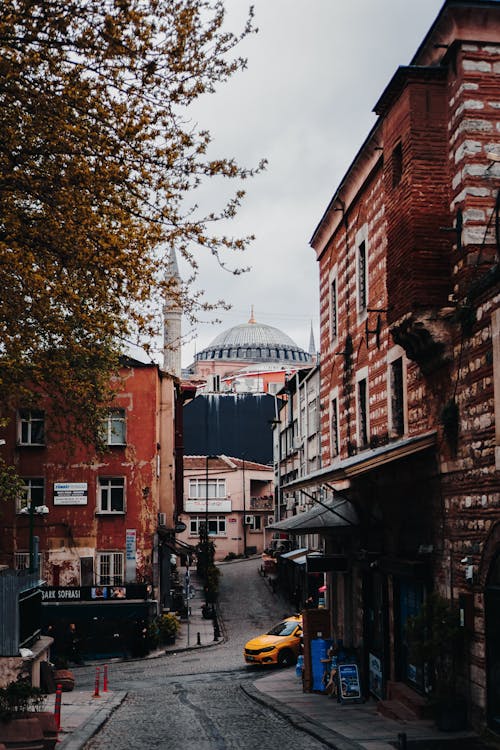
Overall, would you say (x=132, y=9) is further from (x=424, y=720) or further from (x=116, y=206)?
(x=424, y=720)

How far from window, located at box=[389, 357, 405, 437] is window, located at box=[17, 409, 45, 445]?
1923 cm

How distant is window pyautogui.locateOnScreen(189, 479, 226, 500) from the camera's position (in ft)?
219

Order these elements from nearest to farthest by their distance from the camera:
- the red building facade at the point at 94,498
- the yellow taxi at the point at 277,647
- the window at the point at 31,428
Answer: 1. the yellow taxi at the point at 277,647
2. the red building facade at the point at 94,498
3. the window at the point at 31,428

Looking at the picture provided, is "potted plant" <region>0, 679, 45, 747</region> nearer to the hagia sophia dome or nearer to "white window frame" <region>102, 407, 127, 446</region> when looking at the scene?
"white window frame" <region>102, 407, 127, 446</region>

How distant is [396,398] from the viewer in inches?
747

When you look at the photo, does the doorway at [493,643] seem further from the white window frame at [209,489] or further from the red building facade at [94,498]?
the white window frame at [209,489]

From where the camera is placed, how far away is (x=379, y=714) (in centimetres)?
1730

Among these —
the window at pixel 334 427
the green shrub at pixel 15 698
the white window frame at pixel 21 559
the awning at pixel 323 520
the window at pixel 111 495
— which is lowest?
the green shrub at pixel 15 698

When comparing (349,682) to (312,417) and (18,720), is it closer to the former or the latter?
Result: (18,720)

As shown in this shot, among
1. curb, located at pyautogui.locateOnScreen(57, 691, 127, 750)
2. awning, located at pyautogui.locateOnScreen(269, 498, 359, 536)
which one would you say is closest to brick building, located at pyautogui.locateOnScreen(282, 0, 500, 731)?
awning, located at pyautogui.locateOnScreen(269, 498, 359, 536)

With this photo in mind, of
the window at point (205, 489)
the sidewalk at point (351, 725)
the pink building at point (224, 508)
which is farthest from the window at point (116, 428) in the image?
the window at point (205, 489)

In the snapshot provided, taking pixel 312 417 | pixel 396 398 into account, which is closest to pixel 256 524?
pixel 312 417

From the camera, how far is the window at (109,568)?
114 ft

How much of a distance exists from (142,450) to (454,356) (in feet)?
73.7
